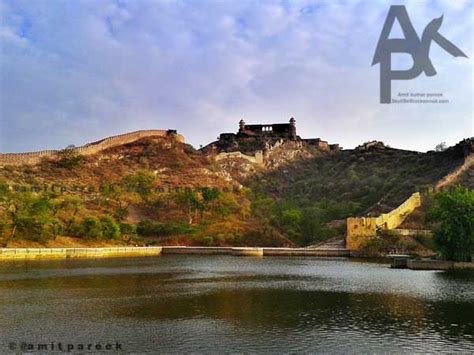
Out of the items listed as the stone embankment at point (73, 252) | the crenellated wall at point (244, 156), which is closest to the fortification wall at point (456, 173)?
the stone embankment at point (73, 252)

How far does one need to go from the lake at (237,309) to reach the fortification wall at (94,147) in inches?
1646

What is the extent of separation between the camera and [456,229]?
39500 mm

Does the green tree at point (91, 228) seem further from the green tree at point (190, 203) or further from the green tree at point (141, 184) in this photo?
the green tree at point (141, 184)

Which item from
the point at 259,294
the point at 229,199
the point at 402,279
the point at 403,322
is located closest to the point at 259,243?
the point at 229,199

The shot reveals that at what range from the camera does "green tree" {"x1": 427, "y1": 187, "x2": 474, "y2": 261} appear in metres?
39.5

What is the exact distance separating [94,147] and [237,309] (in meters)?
69.7

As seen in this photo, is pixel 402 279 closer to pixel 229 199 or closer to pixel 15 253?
pixel 15 253

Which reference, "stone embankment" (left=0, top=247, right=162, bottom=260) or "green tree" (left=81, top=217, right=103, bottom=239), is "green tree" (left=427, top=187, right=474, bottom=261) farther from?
"green tree" (left=81, top=217, right=103, bottom=239)

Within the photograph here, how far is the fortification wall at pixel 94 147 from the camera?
241ft

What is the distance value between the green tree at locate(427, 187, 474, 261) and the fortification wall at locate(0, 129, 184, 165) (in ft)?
181

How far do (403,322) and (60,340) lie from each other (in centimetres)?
1129

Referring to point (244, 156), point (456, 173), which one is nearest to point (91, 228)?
point (456, 173)

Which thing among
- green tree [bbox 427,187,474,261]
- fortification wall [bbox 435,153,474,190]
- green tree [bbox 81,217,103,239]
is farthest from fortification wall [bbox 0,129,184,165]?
green tree [bbox 427,187,474,261]

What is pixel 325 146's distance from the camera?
12194cm
